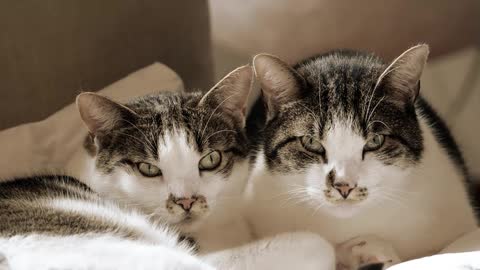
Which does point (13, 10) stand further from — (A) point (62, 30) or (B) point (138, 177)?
(B) point (138, 177)

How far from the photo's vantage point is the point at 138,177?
1.25 metres

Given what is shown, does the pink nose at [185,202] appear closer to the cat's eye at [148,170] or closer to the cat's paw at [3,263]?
the cat's eye at [148,170]

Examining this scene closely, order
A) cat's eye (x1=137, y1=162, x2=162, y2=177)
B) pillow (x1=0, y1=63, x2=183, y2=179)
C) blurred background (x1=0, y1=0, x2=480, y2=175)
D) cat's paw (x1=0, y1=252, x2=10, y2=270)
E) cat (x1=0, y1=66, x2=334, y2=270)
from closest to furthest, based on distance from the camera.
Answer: cat's paw (x1=0, y1=252, x2=10, y2=270), cat (x1=0, y1=66, x2=334, y2=270), cat's eye (x1=137, y1=162, x2=162, y2=177), pillow (x1=0, y1=63, x2=183, y2=179), blurred background (x1=0, y1=0, x2=480, y2=175)

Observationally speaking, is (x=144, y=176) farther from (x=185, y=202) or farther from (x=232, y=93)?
(x=232, y=93)

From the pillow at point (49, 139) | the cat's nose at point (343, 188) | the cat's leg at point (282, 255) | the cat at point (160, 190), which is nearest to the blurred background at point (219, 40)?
the pillow at point (49, 139)

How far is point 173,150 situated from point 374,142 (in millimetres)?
404

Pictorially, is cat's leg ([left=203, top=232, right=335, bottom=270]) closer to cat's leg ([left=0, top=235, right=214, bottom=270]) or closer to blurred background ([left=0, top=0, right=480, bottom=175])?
cat's leg ([left=0, top=235, right=214, bottom=270])

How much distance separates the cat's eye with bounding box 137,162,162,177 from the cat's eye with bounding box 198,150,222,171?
9 cm

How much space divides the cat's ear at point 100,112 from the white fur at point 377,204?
1.10 feet

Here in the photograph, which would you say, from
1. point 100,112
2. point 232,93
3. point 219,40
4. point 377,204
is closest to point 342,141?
point 377,204

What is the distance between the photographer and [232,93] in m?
1.32

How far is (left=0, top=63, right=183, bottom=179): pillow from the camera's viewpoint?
1.42m

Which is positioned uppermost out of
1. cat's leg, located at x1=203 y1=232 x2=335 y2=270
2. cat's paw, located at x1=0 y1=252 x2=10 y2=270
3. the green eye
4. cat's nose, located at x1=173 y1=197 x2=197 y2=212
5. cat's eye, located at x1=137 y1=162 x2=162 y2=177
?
the green eye

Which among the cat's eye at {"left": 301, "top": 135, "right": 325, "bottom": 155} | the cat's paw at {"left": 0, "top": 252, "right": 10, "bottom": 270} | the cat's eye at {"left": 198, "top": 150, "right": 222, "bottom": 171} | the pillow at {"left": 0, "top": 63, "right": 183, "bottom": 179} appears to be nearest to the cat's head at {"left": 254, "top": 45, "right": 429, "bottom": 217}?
the cat's eye at {"left": 301, "top": 135, "right": 325, "bottom": 155}
